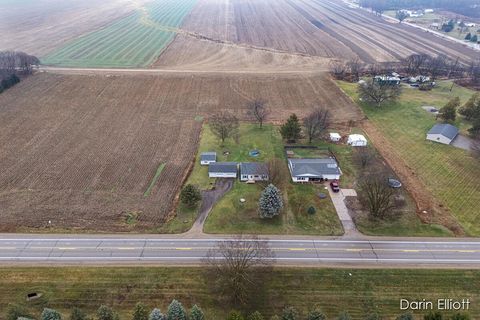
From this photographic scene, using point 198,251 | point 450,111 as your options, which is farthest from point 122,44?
point 450,111

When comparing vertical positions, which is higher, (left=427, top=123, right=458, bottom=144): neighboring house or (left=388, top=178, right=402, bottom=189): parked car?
(left=427, top=123, right=458, bottom=144): neighboring house

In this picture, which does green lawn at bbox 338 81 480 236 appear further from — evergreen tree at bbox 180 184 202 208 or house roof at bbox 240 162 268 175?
evergreen tree at bbox 180 184 202 208

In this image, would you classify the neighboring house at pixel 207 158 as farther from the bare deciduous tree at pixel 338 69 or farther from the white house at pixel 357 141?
the bare deciduous tree at pixel 338 69

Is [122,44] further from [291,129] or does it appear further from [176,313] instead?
[176,313]

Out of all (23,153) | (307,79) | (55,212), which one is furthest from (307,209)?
(307,79)

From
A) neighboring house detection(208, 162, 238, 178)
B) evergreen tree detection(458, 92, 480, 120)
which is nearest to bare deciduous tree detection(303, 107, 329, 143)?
neighboring house detection(208, 162, 238, 178)
